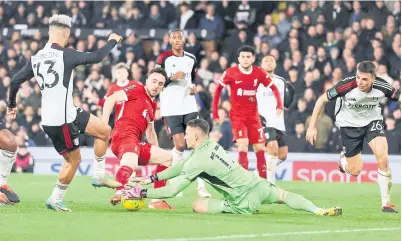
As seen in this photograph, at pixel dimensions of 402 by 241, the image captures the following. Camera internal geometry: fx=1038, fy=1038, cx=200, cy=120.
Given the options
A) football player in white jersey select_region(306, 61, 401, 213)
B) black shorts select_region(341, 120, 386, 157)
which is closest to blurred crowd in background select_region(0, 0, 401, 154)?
black shorts select_region(341, 120, 386, 157)

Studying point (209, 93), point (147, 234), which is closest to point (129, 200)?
point (147, 234)

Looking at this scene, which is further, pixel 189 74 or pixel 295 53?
pixel 295 53

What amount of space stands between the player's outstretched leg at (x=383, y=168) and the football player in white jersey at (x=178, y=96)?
3385mm

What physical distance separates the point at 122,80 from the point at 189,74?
8.57 feet

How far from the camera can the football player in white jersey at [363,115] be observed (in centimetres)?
1395

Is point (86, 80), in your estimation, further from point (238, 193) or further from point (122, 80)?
point (238, 193)

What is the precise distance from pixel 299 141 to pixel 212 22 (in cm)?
511

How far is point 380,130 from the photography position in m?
14.6

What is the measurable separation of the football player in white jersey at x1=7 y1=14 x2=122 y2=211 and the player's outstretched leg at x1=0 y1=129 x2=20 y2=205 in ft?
2.98

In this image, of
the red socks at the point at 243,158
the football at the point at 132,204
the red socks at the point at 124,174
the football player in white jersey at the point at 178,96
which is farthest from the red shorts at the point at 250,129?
the football at the point at 132,204

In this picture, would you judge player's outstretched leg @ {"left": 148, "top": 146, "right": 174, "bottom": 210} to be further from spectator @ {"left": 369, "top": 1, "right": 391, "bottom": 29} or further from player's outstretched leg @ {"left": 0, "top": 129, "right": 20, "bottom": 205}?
spectator @ {"left": 369, "top": 1, "right": 391, "bottom": 29}

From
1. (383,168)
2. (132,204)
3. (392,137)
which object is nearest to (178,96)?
(383,168)

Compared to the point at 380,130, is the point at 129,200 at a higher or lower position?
lower

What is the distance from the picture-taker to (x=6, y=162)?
1439cm
